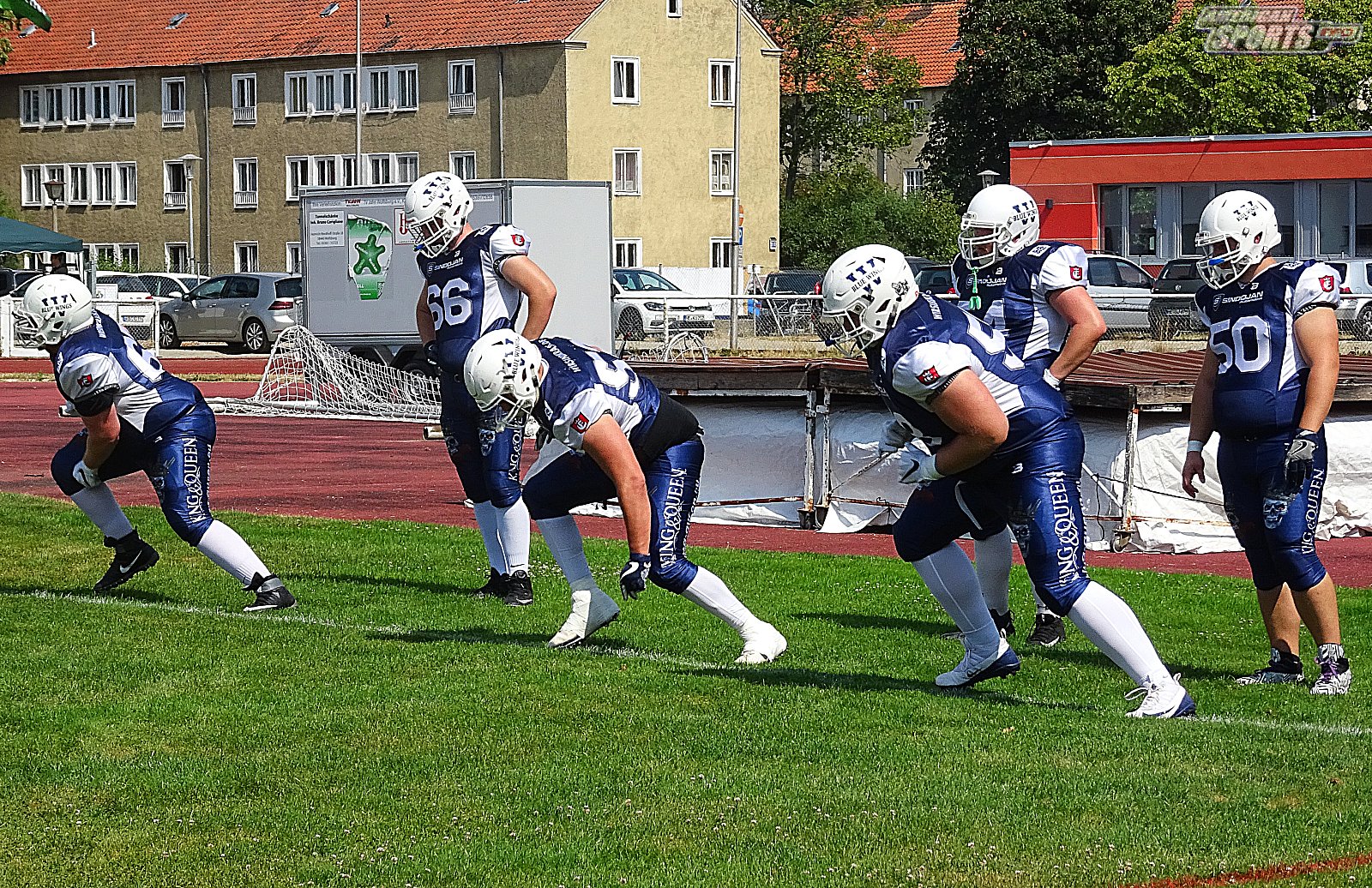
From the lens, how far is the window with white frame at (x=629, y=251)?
61312 mm

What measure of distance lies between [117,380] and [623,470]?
10.1 ft

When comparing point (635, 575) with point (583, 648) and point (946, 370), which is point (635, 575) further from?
point (946, 370)

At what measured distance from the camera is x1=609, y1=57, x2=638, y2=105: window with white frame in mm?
59594

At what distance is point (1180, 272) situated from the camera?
36.5 meters

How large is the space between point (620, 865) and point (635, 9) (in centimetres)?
5660

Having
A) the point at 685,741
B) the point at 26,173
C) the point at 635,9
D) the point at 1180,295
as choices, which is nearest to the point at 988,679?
the point at 685,741

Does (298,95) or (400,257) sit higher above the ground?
(298,95)

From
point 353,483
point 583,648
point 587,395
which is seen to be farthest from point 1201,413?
point 353,483

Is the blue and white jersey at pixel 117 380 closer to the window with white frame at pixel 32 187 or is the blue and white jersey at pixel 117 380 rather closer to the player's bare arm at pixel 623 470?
the player's bare arm at pixel 623 470

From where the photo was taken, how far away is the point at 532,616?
950cm

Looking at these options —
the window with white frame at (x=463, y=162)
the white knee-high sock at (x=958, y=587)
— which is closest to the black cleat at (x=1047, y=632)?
the white knee-high sock at (x=958, y=587)

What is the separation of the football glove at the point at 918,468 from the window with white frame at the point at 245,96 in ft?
197

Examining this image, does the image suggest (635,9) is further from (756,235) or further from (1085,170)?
(1085,170)

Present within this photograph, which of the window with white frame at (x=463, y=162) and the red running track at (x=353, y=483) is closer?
the red running track at (x=353, y=483)
